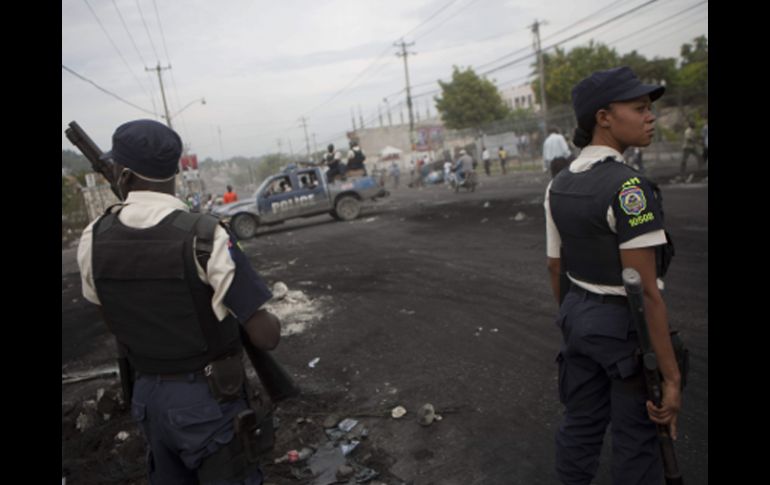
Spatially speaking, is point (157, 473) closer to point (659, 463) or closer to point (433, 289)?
point (659, 463)

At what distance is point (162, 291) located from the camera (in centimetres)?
199

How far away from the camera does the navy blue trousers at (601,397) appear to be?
211cm

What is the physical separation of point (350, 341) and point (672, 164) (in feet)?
Result: 57.5

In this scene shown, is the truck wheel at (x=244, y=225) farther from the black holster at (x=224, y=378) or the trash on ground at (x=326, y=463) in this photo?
the black holster at (x=224, y=378)

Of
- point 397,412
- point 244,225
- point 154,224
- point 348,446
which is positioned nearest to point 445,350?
point 397,412

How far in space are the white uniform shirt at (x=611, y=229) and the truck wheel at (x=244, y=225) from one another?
1338 centimetres

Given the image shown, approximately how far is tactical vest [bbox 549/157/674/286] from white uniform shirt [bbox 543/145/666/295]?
2 cm

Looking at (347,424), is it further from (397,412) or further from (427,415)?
(427,415)

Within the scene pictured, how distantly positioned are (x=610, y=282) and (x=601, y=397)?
0.55 metres

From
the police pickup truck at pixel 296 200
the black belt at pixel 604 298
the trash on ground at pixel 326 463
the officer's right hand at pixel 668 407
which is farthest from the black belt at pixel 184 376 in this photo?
the police pickup truck at pixel 296 200

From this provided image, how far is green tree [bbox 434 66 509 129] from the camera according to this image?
44.2 metres

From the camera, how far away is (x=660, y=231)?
200 centimetres
